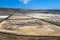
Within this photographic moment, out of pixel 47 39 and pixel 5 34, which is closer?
pixel 47 39

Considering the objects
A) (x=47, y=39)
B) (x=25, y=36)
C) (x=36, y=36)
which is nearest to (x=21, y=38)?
(x=25, y=36)

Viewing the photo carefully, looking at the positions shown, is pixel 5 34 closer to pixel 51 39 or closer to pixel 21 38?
pixel 21 38

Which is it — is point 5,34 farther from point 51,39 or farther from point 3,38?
point 51,39

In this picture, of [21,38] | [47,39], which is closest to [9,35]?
[21,38]

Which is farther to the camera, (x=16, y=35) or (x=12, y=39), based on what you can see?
(x=16, y=35)

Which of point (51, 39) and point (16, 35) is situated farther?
point (16, 35)

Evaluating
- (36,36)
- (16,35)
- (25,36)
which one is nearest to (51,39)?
(36,36)

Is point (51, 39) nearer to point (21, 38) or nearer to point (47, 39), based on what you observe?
point (47, 39)

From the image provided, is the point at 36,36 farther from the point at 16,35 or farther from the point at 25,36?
the point at 16,35
